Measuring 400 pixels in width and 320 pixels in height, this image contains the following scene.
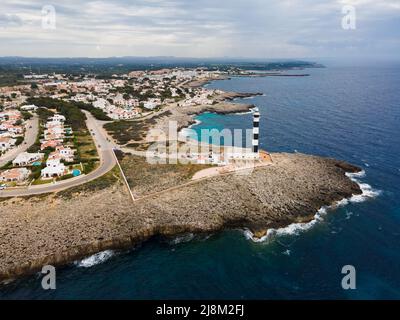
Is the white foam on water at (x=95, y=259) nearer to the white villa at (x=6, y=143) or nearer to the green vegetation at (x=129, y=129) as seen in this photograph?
the green vegetation at (x=129, y=129)

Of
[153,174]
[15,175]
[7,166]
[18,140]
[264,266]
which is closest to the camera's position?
[264,266]

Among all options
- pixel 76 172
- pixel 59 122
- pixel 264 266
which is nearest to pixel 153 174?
pixel 76 172

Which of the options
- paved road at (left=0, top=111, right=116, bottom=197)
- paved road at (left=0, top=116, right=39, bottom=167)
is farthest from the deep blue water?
paved road at (left=0, top=116, right=39, bottom=167)

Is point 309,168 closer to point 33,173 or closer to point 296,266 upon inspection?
point 296,266

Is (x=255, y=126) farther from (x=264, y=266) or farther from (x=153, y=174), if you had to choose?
(x=264, y=266)

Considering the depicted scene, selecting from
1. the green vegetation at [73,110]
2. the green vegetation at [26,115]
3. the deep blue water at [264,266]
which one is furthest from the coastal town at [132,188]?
the green vegetation at [26,115]
